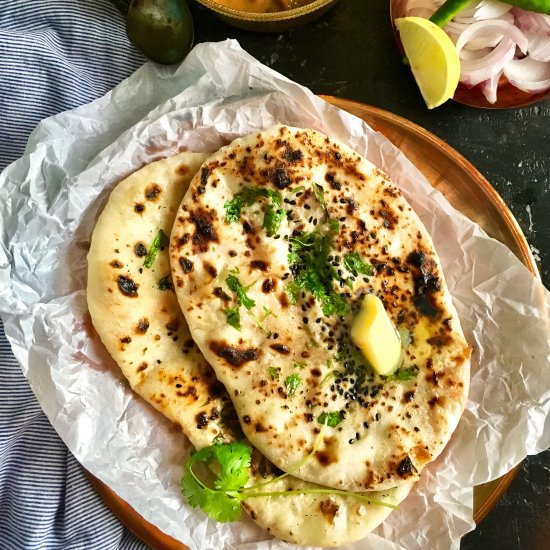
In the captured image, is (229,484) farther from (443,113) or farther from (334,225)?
(443,113)

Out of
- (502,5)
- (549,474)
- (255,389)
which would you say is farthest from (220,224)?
(549,474)

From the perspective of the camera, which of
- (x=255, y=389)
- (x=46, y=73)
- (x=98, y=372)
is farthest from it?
(x=46, y=73)

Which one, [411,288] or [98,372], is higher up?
[411,288]

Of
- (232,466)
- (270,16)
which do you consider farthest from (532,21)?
(232,466)

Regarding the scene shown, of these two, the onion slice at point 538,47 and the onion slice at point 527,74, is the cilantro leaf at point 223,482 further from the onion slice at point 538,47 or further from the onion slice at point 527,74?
the onion slice at point 538,47

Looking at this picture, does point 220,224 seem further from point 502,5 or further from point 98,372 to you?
point 502,5

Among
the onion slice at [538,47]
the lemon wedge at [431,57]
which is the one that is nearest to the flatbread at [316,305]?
the lemon wedge at [431,57]

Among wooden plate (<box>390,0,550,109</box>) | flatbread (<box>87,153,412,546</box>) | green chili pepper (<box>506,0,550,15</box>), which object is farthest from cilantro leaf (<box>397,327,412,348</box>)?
green chili pepper (<box>506,0,550,15</box>)
